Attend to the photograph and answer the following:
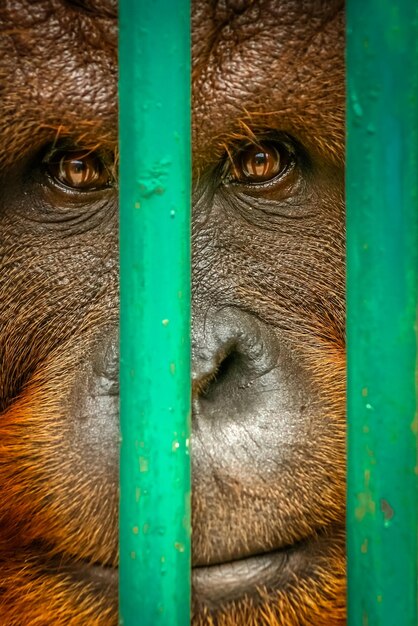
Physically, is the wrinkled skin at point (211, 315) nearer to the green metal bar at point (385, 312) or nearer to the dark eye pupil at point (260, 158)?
the dark eye pupil at point (260, 158)

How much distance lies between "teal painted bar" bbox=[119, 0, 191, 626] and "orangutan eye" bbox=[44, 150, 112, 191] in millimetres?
730

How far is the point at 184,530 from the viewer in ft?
3.25

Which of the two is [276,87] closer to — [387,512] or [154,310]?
[154,310]

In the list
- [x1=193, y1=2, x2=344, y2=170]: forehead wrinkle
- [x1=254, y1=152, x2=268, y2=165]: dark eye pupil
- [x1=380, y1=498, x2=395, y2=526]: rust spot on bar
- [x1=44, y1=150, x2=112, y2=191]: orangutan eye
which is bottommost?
[x1=380, y1=498, x2=395, y2=526]: rust spot on bar

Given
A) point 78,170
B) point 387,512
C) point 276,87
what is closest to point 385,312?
point 387,512

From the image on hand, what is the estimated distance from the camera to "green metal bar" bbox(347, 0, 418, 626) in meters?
0.94

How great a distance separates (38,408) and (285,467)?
0.48m

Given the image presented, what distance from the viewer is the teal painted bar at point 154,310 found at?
3.04 feet

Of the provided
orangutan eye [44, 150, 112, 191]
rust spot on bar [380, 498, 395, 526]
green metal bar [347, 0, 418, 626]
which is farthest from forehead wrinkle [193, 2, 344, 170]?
rust spot on bar [380, 498, 395, 526]

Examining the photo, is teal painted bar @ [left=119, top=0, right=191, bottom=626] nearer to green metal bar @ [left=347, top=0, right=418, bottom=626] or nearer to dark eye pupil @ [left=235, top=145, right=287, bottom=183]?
green metal bar @ [left=347, top=0, right=418, bottom=626]

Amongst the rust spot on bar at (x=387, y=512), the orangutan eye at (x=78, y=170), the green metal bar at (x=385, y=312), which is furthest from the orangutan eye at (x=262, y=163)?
the rust spot on bar at (x=387, y=512)

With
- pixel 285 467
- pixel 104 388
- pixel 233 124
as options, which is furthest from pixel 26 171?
pixel 285 467

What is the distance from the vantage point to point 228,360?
1459mm

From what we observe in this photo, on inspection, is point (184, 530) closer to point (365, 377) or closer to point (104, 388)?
point (365, 377)
